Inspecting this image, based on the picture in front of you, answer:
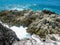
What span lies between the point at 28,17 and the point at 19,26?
212cm

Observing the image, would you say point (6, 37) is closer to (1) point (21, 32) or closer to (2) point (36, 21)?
(1) point (21, 32)

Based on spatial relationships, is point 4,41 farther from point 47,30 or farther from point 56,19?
point 56,19

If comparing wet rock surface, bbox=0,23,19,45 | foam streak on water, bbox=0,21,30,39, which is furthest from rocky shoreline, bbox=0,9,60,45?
wet rock surface, bbox=0,23,19,45

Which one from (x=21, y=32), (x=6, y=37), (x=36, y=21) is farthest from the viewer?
(x=36, y=21)

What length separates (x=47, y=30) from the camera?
20.0 metres

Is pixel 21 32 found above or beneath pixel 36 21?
beneath

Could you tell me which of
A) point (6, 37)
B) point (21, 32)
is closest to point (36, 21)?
point (21, 32)

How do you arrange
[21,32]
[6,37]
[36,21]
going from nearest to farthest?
[6,37] < [21,32] < [36,21]

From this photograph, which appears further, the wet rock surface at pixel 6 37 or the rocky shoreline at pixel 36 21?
the rocky shoreline at pixel 36 21

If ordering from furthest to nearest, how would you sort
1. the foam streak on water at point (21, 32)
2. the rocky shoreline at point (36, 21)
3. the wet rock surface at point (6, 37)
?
1. the foam streak on water at point (21, 32)
2. the rocky shoreline at point (36, 21)
3. the wet rock surface at point (6, 37)

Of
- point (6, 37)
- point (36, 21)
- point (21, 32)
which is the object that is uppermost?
point (6, 37)

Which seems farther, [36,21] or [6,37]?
[36,21]

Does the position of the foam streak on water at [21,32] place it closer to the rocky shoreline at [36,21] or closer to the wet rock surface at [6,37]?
the rocky shoreline at [36,21]

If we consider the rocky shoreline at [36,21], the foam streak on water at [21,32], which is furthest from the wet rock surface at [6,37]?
the foam streak on water at [21,32]
